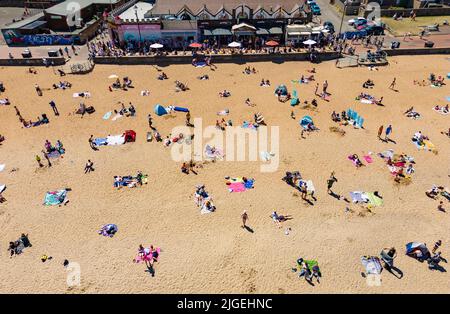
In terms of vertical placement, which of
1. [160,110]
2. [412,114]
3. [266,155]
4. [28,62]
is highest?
[28,62]

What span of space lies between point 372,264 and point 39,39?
1952 inches

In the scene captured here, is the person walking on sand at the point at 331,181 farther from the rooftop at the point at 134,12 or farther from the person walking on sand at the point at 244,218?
the rooftop at the point at 134,12

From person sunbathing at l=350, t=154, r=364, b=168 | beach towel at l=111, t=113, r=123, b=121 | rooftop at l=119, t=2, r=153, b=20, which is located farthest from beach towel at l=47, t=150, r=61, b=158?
rooftop at l=119, t=2, r=153, b=20

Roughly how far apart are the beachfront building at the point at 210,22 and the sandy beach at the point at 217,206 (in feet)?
46.9

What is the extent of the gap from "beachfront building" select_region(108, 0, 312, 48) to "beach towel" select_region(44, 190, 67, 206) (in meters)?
28.2

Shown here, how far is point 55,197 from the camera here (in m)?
20.7

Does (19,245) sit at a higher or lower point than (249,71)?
lower

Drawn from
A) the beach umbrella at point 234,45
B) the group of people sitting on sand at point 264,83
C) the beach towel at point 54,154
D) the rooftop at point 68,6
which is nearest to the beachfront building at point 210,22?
the beach umbrella at point 234,45

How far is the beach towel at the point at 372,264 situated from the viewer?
1617 cm

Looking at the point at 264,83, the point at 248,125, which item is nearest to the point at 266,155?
the point at 248,125

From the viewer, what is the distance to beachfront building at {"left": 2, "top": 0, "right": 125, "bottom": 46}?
4288 cm

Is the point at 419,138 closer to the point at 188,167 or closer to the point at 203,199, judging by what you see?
the point at 203,199

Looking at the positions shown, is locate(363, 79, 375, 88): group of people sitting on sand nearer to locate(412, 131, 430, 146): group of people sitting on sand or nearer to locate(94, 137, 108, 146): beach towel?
locate(412, 131, 430, 146): group of people sitting on sand
